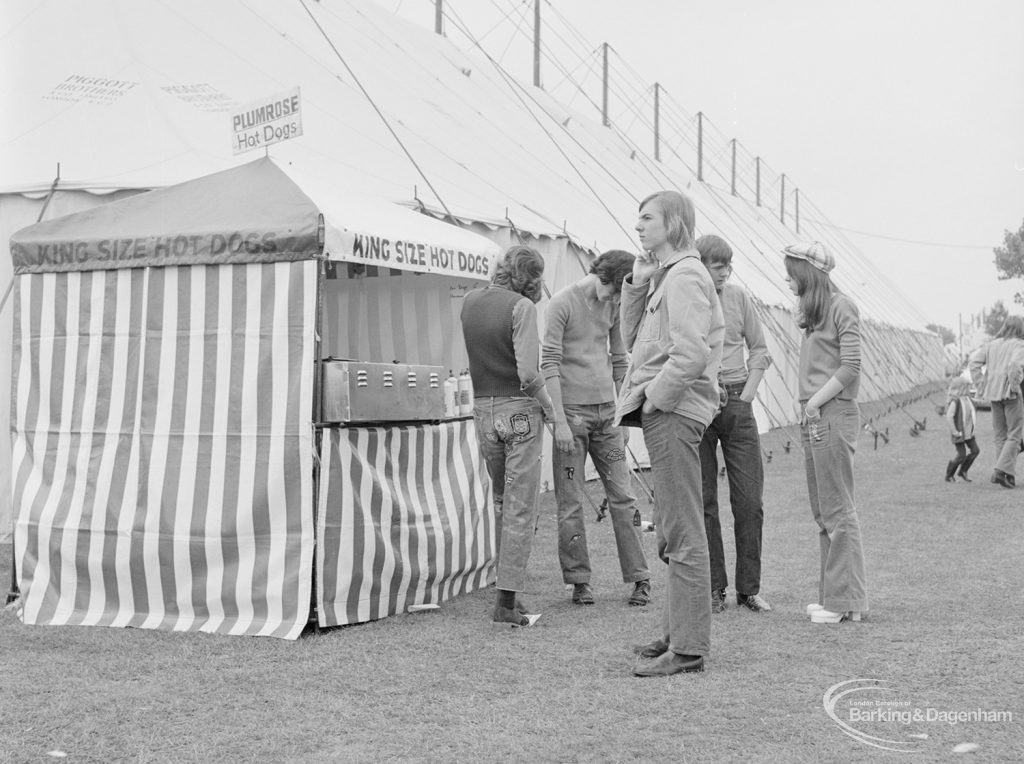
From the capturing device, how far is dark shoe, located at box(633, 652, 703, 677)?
13.2 ft

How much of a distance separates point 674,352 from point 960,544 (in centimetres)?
399

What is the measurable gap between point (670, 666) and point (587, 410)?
5.48 ft

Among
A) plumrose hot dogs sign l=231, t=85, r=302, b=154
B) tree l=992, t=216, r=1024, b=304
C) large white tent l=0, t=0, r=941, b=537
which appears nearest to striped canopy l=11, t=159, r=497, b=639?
plumrose hot dogs sign l=231, t=85, r=302, b=154

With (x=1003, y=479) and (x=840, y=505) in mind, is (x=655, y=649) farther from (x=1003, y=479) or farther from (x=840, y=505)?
(x=1003, y=479)

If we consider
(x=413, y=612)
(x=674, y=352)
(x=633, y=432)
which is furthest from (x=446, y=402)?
(x=633, y=432)

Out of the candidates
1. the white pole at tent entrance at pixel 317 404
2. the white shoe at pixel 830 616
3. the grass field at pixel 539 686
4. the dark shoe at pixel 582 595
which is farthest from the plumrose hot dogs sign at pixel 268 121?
the white shoe at pixel 830 616

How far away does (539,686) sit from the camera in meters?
4.02

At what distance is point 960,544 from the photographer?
705 centimetres

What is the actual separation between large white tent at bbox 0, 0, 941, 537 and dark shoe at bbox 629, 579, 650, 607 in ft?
8.33

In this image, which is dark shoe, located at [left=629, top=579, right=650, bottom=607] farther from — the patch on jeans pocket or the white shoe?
the patch on jeans pocket

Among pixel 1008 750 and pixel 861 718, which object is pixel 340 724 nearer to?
pixel 861 718

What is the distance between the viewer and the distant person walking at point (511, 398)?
16.5 ft

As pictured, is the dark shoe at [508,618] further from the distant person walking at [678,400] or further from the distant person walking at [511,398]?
the distant person walking at [678,400]

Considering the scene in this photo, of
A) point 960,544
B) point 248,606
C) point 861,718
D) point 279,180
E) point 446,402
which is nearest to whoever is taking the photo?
point 861,718
